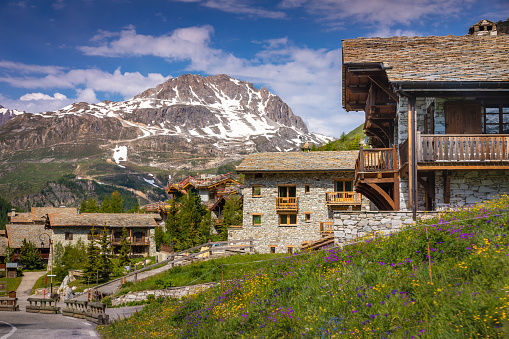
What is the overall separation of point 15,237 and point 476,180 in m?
64.2

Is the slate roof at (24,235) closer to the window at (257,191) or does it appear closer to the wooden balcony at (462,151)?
the window at (257,191)

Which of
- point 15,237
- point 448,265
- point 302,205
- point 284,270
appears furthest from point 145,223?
point 448,265

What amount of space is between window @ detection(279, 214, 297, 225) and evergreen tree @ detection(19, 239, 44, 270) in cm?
3617

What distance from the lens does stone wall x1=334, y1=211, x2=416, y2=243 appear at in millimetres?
17800

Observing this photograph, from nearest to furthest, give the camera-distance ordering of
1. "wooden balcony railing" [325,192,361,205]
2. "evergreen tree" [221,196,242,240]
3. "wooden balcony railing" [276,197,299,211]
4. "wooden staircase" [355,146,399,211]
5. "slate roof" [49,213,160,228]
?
1. "wooden staircase" [355,146,399,211]
2. "wooden balcony railing" [325,192,361,205]
3. "wooden balcony railing" [276,197,299,211]
4. "evergreen tree" [221,196,242,240]
5. "slate roof" [49,213,160,228]

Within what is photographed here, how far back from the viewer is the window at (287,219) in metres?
41.2

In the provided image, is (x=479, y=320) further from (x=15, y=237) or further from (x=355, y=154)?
(x=15, y=237)

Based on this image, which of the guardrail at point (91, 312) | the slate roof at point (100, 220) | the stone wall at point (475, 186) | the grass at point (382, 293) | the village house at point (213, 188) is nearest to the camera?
the grass at point (382, 293)

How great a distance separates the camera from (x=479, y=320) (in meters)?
8.18

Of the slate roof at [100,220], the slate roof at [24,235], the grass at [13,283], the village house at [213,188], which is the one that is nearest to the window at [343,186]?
the village house at [213,188]

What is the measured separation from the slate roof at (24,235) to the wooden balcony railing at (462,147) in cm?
6175

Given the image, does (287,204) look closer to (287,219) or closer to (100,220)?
(287,219)

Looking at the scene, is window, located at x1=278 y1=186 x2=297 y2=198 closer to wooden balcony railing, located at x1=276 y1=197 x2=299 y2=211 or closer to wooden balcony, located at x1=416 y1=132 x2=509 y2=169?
wooden balcony railing, located at x1=276 y1=197 x2=299 y2=211

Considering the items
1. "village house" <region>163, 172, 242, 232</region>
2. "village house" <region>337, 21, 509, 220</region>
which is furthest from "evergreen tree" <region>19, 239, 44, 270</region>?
"village house" <region>337, 21, 509, 220</region>
